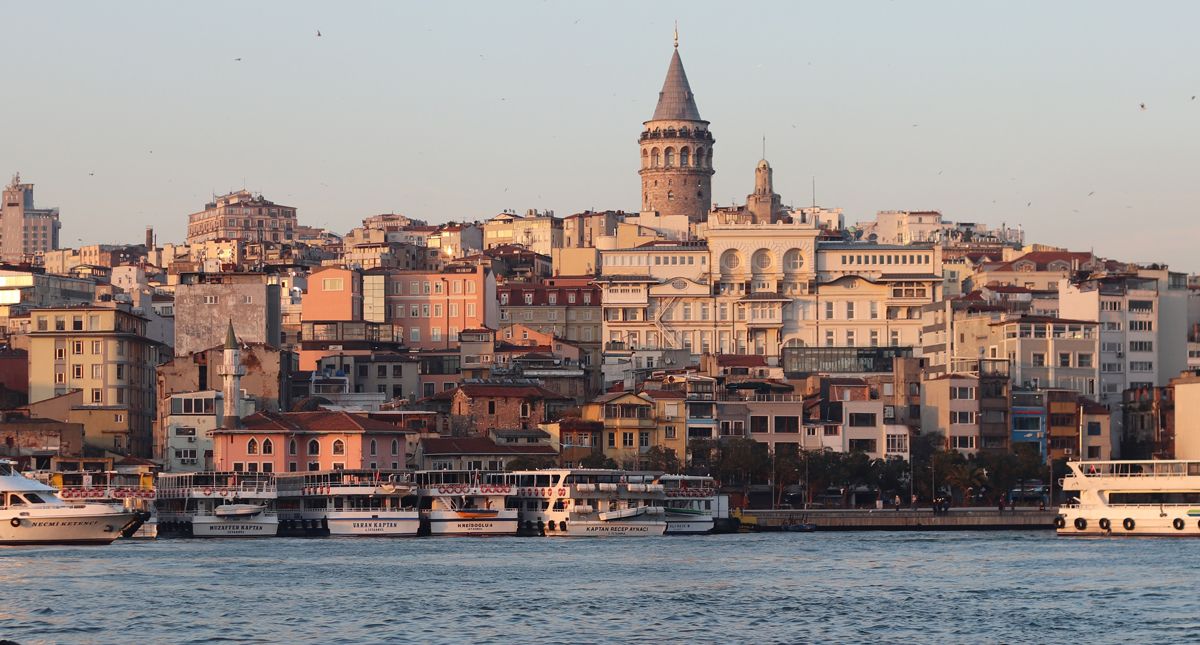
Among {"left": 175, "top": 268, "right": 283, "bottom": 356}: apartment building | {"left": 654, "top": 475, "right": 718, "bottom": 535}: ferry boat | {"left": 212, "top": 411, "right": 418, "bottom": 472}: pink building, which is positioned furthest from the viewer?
{"left": 175, "top": 268, "right": 283, "bottom": 356}: apartment building

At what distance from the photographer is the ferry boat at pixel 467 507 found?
8388cm

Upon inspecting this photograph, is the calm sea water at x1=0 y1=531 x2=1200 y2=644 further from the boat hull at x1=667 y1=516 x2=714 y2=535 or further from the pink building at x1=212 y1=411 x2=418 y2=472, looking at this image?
the pink building at x1=212 y1=411 x2=418 y2=472

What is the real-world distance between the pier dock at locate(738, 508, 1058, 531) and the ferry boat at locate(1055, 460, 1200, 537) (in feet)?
23.9

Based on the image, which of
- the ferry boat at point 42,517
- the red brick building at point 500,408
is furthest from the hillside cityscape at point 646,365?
the ferry boat at point 42,517

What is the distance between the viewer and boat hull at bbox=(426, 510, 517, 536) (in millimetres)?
83750

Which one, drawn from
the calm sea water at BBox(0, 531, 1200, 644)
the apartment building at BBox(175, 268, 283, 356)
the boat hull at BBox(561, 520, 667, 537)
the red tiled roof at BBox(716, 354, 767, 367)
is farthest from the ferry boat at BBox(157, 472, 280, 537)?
the red tiled roof at BBox(716, 354, 767, 367)

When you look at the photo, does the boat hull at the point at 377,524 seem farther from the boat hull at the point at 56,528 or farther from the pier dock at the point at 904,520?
the pier dock at the point at 904,520

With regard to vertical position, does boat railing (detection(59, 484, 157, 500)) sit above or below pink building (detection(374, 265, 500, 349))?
below

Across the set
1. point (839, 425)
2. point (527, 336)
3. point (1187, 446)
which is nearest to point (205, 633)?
point (839, 425)

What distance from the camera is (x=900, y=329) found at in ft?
427

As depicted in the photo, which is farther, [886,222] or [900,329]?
[886,222]

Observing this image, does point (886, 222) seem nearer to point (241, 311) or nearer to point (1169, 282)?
point (1169, 282)

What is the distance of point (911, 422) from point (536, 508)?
26354mm

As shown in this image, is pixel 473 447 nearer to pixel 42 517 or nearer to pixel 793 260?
pixel 42 517
